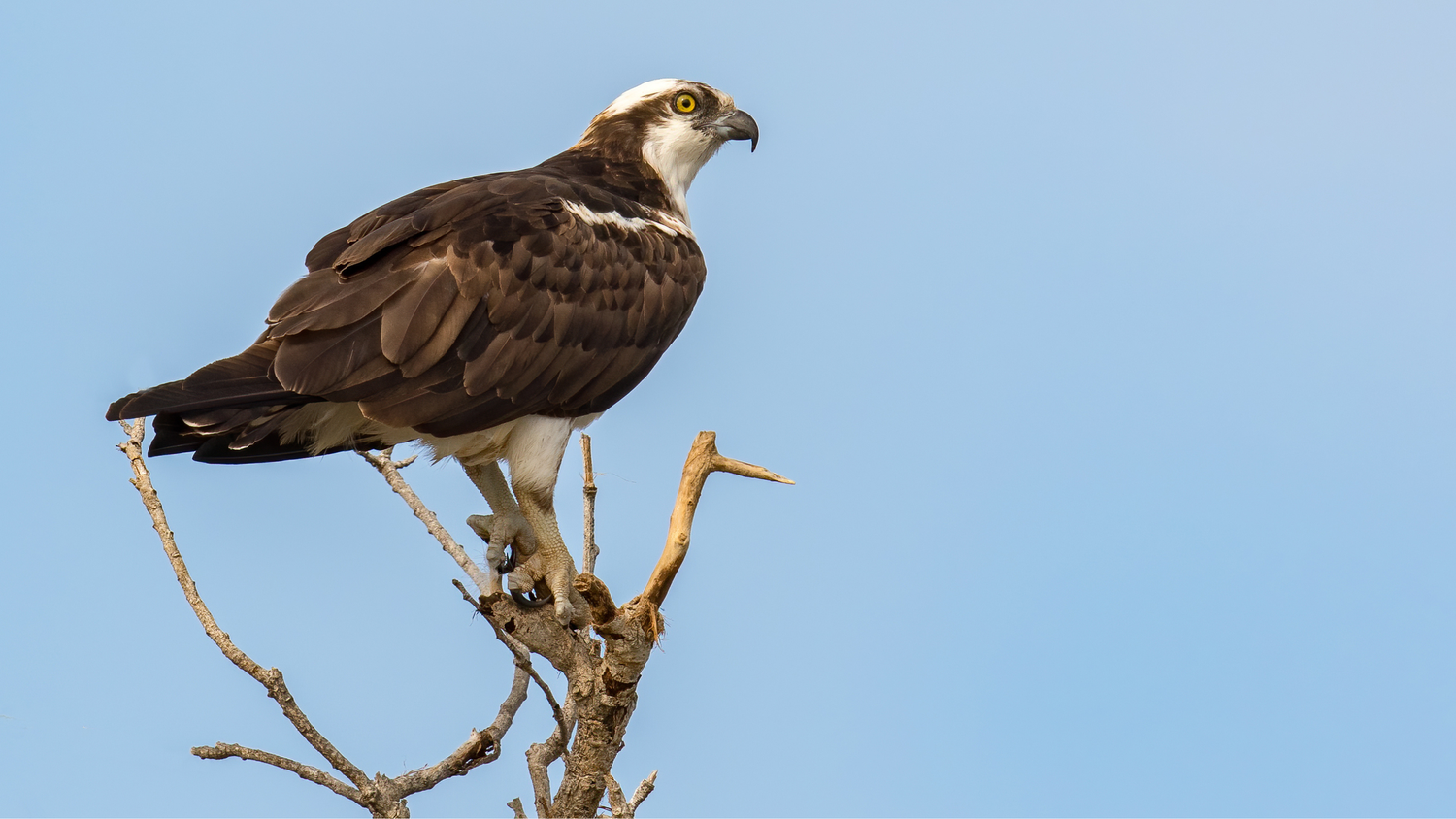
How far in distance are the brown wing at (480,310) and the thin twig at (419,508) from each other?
109cm

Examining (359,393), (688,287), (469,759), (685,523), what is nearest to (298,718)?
(469,759)

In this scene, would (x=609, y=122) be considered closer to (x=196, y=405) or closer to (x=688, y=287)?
(x=688, y=287)

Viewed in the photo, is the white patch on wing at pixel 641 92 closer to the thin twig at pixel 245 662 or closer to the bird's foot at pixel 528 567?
the bird's foot at pixel 528 567

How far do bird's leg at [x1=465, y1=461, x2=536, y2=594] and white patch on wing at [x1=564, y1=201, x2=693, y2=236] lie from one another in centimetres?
135

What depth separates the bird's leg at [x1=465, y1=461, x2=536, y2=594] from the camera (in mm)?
6523

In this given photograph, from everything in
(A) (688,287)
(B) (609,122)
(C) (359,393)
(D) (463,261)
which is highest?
(B) (609,122)

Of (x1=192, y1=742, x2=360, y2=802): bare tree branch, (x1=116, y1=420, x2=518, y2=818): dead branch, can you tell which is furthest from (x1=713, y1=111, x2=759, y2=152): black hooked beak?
(x1=192, y1=742, x2=360, y2=802): bare tree branch

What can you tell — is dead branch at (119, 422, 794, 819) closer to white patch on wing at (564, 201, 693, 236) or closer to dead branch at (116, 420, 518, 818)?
dead branch at (116, 420, 518, 818)

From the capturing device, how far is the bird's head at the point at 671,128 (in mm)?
7559

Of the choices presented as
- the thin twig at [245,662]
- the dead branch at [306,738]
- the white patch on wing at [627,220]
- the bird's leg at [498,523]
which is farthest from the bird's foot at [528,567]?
the white patch on wing at [627,220]

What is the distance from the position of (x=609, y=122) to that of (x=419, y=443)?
2.49 m

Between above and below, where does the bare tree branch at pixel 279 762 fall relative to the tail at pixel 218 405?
below

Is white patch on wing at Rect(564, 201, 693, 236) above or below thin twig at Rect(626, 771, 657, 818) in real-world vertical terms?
above

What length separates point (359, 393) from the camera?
556cm
